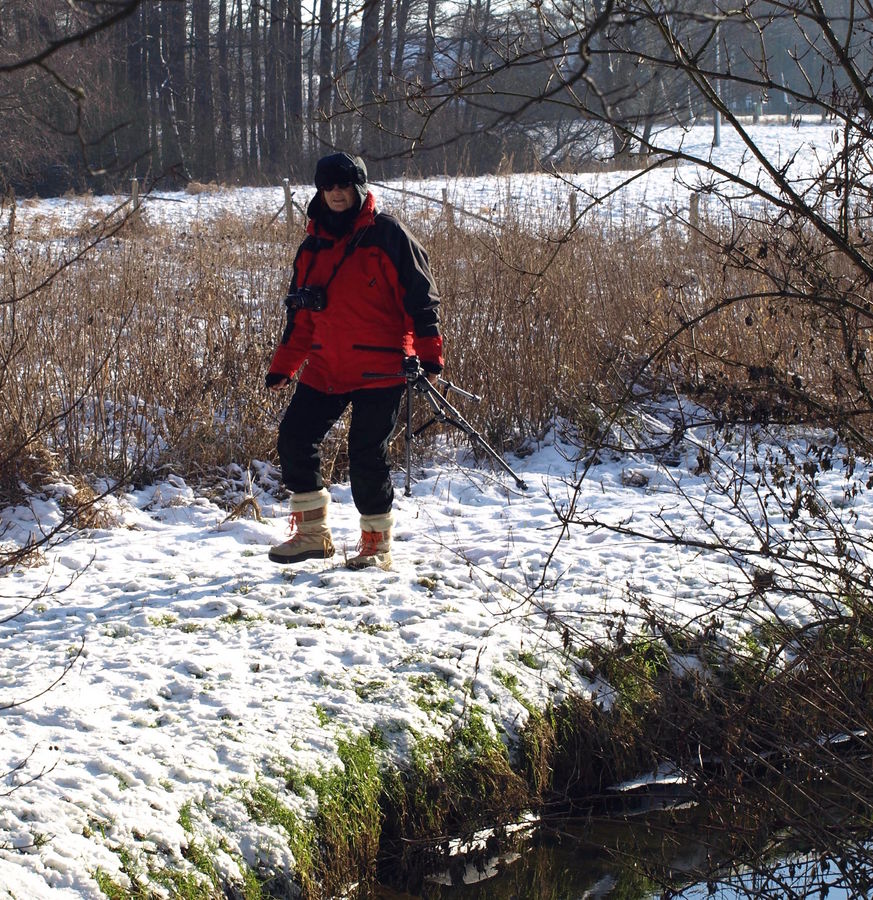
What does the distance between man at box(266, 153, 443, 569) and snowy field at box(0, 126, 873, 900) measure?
714mm

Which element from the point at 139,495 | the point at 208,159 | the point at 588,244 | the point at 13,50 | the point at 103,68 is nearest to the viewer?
the point at 139,495

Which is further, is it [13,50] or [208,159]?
[208,159]

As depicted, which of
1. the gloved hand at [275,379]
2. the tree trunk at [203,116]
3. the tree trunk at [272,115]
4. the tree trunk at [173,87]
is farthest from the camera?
the tree trunk at [203,116]

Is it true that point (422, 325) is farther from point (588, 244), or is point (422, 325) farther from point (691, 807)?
point (588, 244)

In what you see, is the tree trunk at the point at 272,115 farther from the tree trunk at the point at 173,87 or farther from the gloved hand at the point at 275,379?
the gloved hand at the point at 275,379

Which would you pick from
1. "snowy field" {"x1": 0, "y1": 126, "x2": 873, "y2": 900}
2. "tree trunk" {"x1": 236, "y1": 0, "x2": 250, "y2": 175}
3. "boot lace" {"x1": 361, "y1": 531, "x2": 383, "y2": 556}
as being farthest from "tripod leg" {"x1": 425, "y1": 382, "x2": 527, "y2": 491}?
"tree trunk" {"x1": 236, "y1": 0, "x2": 250, "y2": 175}

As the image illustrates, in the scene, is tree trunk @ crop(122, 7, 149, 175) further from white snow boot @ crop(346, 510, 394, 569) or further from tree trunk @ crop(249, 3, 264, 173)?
white snow boot @ crop(346, 510, 394, 569)

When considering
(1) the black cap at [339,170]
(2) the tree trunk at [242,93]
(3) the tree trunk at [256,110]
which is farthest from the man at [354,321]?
(2) the tree trunk at [242,93]

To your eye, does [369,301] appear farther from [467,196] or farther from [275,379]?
[467,196]

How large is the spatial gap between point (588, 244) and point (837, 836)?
20.9ft

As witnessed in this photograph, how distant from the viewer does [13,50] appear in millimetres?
13773

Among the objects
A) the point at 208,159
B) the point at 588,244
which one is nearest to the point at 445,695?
the point at 588,244

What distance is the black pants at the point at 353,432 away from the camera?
4480 mm

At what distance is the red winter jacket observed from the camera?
14.3 feet
